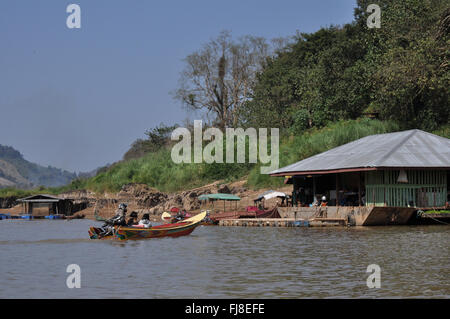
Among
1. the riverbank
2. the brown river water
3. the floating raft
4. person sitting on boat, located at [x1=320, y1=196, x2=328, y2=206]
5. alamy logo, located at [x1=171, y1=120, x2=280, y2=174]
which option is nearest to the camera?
the brown river water

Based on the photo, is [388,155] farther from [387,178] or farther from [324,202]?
[324,202]

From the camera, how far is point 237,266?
17109 millimetres

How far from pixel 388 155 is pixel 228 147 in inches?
1011

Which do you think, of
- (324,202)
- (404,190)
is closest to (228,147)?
(324,202)

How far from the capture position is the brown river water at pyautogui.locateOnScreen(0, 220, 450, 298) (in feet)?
43.1

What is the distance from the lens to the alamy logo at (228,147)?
51.3m

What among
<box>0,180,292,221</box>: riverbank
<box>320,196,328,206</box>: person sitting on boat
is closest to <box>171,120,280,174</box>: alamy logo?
<box>0,180,292,221</box>: riverbank

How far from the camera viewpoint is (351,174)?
117ft

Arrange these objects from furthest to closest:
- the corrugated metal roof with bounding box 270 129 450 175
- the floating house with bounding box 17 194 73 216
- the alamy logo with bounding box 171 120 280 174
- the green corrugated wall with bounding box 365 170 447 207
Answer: the floating house with bounding box 17 194 73 216 → the alamy logo with bounding box 171 120 280 174 → the green corrugated wall with bounding box 365 170 447 207 → the corrugated metal roof with bounding box 270 129 450 175

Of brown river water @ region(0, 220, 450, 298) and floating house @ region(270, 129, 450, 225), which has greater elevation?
floating house @ region(270, 129, 450, 225)

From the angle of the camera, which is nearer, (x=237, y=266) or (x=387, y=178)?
Result: (x=237, y=266)

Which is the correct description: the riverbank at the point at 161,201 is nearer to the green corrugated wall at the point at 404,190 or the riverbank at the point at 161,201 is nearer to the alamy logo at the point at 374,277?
the green corrugated wall at the point at 404,190

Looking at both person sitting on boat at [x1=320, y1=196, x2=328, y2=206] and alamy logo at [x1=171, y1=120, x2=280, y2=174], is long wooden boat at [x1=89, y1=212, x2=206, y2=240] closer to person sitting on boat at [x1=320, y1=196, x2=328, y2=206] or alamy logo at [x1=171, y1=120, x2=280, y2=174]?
person sitting on boat at [x1=320, y1=196, x2=328, y2=206]
